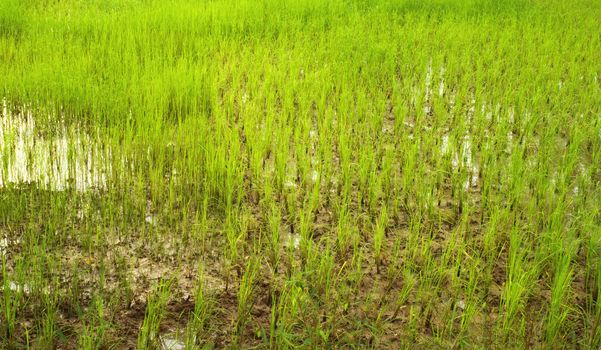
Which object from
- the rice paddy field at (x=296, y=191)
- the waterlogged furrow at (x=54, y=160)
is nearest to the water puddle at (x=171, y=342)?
the rice paddy field at (x=296, y=191)

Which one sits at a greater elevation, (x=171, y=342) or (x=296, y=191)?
(x=296, y=191)

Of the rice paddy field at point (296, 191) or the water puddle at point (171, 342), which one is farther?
the rice paddy field at point (296, 191)

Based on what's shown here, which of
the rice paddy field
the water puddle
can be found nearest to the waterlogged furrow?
the rice paddy field

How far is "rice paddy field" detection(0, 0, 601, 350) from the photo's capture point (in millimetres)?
2066

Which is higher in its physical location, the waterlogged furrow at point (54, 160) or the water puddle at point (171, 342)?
the waterlogged furrow at point (54, 160)

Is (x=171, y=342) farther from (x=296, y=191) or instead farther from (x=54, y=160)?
(x=54, y=160)

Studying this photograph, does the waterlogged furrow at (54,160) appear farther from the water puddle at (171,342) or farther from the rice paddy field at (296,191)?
the water puddle at (171,342)

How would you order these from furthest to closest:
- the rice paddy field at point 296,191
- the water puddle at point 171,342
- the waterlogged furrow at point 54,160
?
the waterlogged furrow at point 54,160 → the rice paddy field at point 296,191 → the water puddle at point 171,342

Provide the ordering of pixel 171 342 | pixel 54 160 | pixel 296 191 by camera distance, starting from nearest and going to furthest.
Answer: pixel 171 342, pixel 296 191, pixel 54 160

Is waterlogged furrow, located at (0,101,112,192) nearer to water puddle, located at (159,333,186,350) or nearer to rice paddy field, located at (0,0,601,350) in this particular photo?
rice paddy field, located at (0,0,601,350)

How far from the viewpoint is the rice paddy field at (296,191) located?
207cm

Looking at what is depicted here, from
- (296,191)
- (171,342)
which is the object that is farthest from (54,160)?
(171,342)

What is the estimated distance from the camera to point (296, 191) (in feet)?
9.83

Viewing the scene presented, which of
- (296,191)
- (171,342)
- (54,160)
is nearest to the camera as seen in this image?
(171,342)
